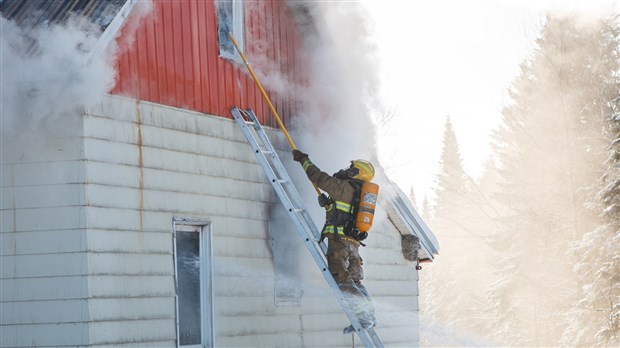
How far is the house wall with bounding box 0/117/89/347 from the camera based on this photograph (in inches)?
337

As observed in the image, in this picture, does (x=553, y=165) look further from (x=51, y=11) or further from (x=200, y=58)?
(x=51, y=11)

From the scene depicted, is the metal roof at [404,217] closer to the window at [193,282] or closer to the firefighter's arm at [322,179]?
the firefighter's arm at [322,179]

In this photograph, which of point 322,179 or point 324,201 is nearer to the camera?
point 322,179

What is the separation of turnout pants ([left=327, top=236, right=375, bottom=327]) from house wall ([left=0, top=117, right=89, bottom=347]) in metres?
2.93

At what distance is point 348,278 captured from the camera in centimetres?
1045

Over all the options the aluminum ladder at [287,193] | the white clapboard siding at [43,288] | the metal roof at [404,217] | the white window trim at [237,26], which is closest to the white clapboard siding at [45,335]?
the white clapboard siding at [43,288]

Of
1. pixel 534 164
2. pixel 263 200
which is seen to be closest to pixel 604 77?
pixel 534 164

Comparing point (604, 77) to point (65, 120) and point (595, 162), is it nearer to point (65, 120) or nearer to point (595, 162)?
point (595, 162)

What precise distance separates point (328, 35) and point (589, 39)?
53.2ft

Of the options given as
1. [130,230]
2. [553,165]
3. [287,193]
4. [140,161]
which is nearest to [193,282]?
[130,230]

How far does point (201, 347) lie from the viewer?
10.1m

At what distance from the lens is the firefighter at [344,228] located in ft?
34.2

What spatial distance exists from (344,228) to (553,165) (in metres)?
18.5

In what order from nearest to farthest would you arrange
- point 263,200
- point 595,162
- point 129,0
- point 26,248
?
point 26,248 → point 129,0 → point 263,200 → point 595,162
